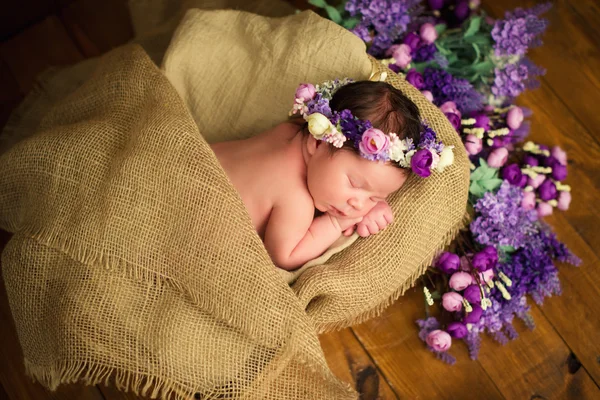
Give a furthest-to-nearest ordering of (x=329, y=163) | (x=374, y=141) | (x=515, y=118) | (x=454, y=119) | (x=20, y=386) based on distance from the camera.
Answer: (x=515, y=118) < (x=454, y=119) < (x=20, y=386) < (x=329, y=163) < (x=374, y=141)

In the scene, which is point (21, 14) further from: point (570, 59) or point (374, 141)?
point (570, 59)

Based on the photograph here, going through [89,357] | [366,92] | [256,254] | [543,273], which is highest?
[366,92]

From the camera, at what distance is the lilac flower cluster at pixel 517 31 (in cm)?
168

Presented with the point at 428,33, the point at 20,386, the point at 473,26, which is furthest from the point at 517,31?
the point at 20,386

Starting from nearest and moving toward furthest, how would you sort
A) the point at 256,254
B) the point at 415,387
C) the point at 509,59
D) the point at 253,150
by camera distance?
the point at 256,254 → the point at 253,150 → the point at 415,387 → the point at 509,59

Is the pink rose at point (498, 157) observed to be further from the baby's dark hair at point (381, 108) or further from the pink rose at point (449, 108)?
the baby's dark hair at point (381, 108)

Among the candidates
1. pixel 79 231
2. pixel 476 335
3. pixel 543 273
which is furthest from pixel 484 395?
pixel 79 231

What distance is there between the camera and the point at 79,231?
1.17 meters

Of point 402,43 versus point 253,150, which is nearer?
point 253,150

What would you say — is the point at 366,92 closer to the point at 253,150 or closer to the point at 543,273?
the point at 253,150

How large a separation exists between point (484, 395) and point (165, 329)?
0.81 metres

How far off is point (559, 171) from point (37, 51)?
151 centimetres

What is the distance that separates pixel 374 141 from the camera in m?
1.13

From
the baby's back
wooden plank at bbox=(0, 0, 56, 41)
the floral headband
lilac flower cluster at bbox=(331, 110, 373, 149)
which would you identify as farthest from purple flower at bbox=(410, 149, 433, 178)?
wooden plank at bbox=(0, 0, 56, 41)
